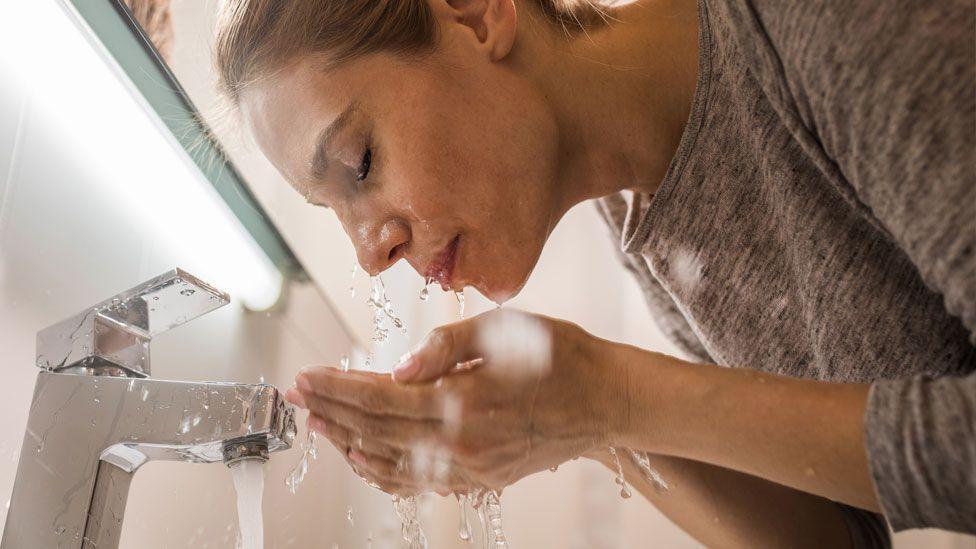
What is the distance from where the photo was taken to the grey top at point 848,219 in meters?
0.47

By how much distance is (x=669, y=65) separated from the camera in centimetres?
85

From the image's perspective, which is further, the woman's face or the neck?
the neck

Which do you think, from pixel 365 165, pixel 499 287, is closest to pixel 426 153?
pixel 365 165

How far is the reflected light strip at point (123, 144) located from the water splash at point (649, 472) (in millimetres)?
467

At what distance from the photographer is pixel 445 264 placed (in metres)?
0.78

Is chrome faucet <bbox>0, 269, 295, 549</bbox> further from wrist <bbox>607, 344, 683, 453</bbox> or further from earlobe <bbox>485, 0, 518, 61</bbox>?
earlobe <bbox>485, 0, 518, 61</bbox>

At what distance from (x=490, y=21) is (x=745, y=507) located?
0.53 m

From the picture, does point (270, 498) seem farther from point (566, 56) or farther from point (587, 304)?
point (587, 304)

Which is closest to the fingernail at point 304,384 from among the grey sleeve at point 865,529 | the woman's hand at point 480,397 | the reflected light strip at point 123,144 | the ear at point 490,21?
the woman's hand at point 480,397

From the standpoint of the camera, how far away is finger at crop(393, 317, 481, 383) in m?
0.55

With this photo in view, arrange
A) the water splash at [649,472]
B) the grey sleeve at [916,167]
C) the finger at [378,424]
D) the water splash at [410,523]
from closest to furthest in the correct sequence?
1. the grey sleeve at [916,167]
2. the finger at [378,424]
3. the water splash at [649,472]
4. the water splash at [410,523]

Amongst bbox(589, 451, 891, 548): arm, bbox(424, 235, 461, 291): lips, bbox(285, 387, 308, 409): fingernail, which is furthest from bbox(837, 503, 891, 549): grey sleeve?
bbox(285, 387, 308, 409): fingernail

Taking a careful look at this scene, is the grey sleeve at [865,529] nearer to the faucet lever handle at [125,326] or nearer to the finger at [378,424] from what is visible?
the finger at [378,424]

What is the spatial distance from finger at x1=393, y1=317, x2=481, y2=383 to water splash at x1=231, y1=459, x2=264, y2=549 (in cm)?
13
